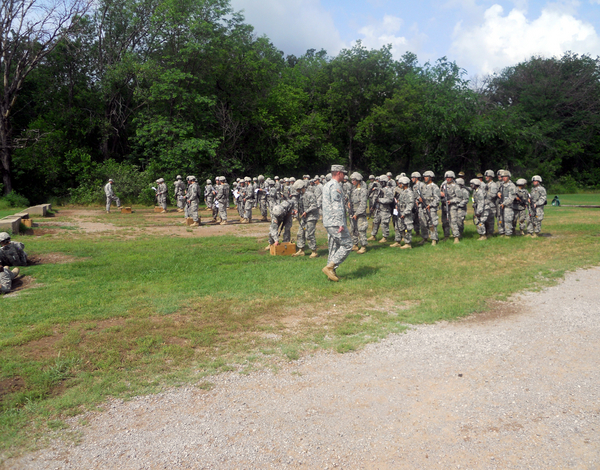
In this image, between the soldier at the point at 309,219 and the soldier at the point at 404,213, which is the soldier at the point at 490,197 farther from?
the soldier at the point at 309,219

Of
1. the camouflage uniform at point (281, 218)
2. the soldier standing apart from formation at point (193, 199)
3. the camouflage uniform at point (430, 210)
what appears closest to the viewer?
the camouflage uniform at point (281, 218)

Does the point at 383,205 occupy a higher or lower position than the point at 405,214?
higher

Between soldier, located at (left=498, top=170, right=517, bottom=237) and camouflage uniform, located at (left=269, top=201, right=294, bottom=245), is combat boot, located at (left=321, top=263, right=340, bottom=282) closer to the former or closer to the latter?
camouflage uniform, located at (left=269, top=201, right=294, bottom=245)

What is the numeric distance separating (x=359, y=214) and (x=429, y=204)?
Answer: 7.13 feet

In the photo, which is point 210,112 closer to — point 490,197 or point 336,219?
point 490,197

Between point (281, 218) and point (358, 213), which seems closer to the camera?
point (281, 218)

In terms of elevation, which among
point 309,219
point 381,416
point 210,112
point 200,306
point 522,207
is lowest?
point 381,416

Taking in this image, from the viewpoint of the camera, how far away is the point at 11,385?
5070 mm

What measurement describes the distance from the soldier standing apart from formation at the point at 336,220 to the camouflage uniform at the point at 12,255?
688 cm

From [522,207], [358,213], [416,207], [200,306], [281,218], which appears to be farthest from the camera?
[522,207]

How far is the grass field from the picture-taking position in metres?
5.24

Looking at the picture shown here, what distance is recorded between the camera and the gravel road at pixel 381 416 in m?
3.76

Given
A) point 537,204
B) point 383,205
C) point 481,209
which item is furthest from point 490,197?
point 383,205

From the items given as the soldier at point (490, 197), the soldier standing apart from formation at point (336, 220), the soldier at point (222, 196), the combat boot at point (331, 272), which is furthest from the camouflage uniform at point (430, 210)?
the soldier at point (222, 196)
